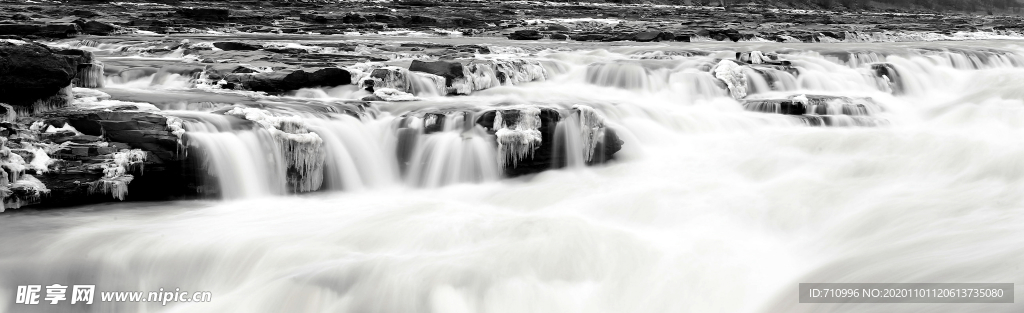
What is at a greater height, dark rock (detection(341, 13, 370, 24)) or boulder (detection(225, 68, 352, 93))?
dark rock (detection(341, 13, 370, 24))

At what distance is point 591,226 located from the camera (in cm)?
539

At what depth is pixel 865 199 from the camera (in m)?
5.77

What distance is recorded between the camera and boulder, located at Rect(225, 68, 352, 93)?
797 centimetres

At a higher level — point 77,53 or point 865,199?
point 77,53

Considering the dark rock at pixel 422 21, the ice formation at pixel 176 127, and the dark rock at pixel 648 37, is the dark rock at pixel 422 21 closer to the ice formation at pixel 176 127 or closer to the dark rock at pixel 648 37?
the dark rock at pixel 648 37

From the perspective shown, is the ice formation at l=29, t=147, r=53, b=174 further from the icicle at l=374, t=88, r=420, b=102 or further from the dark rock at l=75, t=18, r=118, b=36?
the dark rock at l=75, t=18, r=118, b=36

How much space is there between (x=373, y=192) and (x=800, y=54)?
341 inches

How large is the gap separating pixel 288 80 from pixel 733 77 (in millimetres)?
5514

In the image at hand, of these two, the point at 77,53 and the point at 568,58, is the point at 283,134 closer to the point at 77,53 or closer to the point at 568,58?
the point at 77,53

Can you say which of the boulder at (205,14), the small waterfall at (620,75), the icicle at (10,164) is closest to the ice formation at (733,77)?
the small waterfall at (620,75)

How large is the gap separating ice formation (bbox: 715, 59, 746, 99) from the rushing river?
37.8 inches

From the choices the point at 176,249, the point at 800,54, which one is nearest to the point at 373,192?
the point at 176,249

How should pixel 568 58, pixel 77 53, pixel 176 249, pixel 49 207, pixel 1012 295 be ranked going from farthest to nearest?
pixel 568 58 < pixel 77 53 < pixel 49 207 < pixel 176 249 < pixel 1012 295

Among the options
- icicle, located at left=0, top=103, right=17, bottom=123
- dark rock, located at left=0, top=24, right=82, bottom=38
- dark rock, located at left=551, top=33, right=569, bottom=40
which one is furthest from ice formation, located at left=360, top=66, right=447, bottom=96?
dark rock, located at left=0, top=24, right=82, bottom=38
